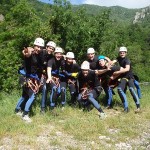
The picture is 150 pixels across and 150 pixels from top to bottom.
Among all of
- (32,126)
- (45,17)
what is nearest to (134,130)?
(32,126)

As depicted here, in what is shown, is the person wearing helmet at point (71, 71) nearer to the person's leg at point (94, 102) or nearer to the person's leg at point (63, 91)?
the person's leg at point (63, 91)

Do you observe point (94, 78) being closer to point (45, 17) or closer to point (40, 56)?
point (40, 56)

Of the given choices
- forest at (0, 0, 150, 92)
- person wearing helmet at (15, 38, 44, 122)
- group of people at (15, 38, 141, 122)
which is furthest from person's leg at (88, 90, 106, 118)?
forest at (0, 0, 150, 92)

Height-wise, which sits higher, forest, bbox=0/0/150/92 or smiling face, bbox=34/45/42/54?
smiling face, bbox=34/45/42/54

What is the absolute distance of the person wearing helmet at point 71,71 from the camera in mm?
10500

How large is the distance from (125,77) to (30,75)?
3295mm

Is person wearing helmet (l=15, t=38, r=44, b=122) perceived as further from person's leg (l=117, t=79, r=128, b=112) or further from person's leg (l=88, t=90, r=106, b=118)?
person's leg (l=117, t=79, r=128, b=112)

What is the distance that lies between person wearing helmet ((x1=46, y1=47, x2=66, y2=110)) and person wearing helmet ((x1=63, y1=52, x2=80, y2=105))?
222mm

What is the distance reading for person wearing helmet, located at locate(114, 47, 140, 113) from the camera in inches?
422

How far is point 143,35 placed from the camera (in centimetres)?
13938

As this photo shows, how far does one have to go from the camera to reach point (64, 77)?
1091 centimetres

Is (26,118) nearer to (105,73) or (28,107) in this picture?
(28,107)

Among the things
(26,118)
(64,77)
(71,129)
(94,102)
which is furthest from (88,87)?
(26,118)

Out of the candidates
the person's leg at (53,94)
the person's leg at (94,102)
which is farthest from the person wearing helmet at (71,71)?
the person's leg at (94,102)
